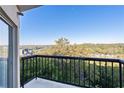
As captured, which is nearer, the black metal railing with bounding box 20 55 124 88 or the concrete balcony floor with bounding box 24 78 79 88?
the black metal railing with bounding box 20 55 124 88

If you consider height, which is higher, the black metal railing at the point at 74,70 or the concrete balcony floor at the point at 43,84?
the black metal railing at the point at 74,70

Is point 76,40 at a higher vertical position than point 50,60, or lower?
higher

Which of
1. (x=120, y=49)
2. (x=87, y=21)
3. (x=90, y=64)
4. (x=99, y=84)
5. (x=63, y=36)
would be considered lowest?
(x=99, y=84)

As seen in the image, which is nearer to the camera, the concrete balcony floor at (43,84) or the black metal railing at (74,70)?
the black metal railing at (74,70)

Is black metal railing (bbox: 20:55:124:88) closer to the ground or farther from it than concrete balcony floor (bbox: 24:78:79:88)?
farther from it

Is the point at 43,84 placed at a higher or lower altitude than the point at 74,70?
lower

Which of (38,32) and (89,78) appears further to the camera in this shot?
(38,32)

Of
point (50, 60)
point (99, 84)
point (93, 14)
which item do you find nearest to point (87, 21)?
point (93, 14)

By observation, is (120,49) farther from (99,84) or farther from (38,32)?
(38,32)
